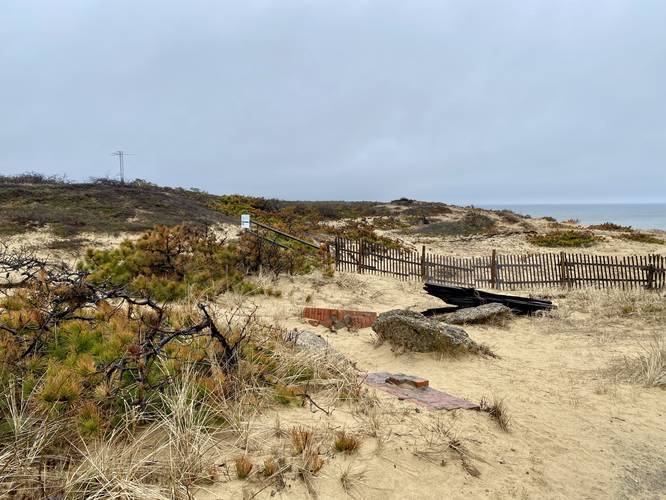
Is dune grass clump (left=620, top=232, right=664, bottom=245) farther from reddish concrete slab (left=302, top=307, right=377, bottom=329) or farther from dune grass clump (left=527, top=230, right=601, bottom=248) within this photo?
reddish concrete slab (left=302, top=307, right=377, bottom=329)

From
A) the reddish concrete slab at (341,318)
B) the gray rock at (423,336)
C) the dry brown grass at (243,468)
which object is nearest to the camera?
the dry brown grass at (243,468)

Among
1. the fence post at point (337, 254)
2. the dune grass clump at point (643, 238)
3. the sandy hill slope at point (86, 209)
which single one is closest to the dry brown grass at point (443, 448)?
the fence post at point (337, 254)

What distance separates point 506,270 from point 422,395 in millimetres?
11225

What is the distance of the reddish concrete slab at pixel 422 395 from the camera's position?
4.16 metres

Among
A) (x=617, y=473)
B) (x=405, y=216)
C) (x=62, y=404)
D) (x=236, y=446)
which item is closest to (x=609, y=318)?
(x=617, y=473)

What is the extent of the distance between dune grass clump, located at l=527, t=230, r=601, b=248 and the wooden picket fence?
8.91 metres

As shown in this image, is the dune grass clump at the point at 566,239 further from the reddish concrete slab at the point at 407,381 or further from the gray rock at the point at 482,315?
the reddish concrete slab at the point at 407,381

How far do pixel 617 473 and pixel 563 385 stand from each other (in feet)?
6.69

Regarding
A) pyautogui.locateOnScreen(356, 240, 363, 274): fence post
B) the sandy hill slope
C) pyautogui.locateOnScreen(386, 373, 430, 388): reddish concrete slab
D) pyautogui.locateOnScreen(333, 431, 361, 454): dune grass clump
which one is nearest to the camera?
pyautogui.locateOnScreen(333, 431, 361, 454): dune grass clump

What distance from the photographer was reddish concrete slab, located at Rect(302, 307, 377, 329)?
324 inches

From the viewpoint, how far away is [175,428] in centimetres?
288

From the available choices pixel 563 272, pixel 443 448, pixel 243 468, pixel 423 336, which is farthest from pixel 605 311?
pixel 243 468

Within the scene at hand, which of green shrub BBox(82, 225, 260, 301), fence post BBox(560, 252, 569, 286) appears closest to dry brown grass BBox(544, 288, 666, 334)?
fence post BBox(560, 252, 569, 286)

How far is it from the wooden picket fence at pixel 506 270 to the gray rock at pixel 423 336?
290 inches
